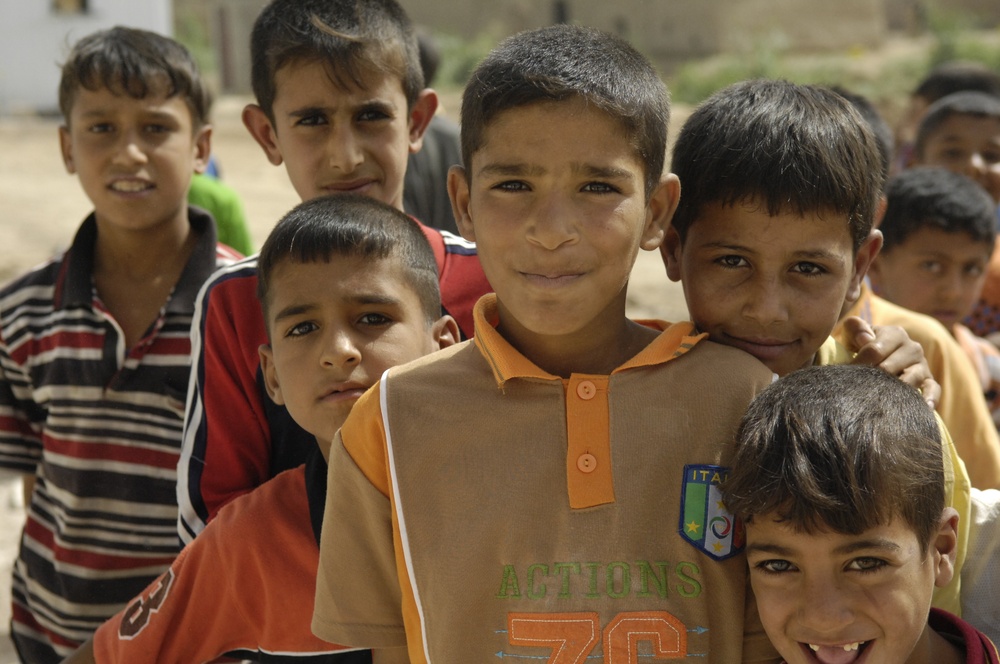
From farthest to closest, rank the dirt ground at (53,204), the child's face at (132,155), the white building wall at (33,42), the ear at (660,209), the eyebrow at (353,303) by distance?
the white building wall at (33,42) → the dirt ground at (53,204) → the child's face at (132,155) → the eyebrow at (353,303) → the ear at (660,209)

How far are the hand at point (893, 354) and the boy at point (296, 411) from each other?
731mm

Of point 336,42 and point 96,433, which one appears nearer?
point 336,42

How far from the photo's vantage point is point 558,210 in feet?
5.41

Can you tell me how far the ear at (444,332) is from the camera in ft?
7.04

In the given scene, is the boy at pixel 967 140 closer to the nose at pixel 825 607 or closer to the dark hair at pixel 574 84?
the dark hair at pixel 574 84

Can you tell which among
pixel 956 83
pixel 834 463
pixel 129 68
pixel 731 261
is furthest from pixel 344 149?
pixel 956 83

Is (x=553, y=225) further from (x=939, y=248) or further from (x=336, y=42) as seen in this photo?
(x=939, y=248)

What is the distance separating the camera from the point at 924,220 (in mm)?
3436

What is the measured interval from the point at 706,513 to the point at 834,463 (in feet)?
0.61

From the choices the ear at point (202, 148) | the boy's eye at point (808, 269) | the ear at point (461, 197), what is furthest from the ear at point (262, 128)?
the boy's eye at point (808, 269)

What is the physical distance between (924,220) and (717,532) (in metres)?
2.14

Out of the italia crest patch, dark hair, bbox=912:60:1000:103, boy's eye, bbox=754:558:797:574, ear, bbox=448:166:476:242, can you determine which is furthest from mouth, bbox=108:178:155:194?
dark hair, bbox=912:60:1000:103

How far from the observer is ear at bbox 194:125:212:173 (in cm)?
318

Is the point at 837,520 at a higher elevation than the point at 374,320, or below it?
below
